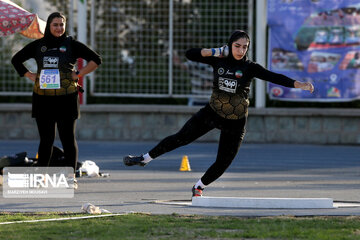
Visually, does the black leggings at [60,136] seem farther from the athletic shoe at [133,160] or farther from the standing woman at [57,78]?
the athletic shoe at [133,160]

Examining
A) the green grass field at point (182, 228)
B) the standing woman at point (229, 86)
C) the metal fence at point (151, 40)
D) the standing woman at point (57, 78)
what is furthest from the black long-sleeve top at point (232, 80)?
the metal fence at point (151, 40)

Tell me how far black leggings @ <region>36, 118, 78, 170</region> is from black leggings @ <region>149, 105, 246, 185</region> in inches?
52.1

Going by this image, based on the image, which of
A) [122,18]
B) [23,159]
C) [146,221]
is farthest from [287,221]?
[122,18]

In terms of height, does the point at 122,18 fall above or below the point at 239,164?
above

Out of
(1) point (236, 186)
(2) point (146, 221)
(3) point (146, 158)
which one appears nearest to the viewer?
(2) point (146, 221)

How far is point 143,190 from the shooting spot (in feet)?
36.3

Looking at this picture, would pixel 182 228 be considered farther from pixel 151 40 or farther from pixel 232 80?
pixel 151 40

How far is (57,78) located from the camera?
34.1ft

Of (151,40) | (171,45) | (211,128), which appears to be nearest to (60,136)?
(211,128)

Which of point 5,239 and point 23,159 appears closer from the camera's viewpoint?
point 5,239

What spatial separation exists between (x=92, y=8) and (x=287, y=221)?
1203cm

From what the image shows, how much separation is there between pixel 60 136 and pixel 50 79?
0.71 meters

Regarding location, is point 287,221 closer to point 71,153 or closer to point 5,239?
point 5,239

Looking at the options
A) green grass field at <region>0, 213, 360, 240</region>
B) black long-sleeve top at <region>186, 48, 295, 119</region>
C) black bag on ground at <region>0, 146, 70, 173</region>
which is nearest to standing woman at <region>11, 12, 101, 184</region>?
black bag on ground at <region>0, 146, 70, 173</region>
